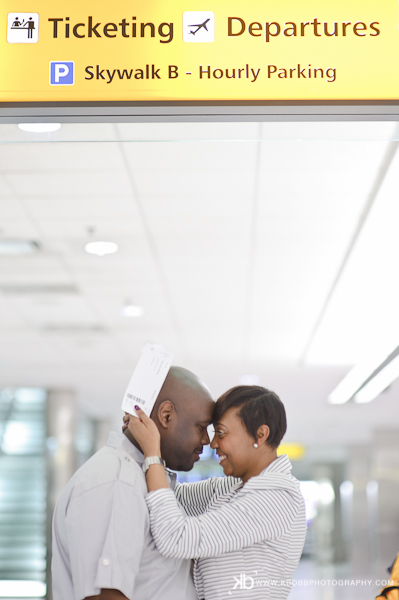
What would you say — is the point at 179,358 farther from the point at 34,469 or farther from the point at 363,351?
the point at 34,469

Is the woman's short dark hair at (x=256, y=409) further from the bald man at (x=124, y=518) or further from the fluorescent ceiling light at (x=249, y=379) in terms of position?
the fluorescent ceiling light at (x=249, y=379)

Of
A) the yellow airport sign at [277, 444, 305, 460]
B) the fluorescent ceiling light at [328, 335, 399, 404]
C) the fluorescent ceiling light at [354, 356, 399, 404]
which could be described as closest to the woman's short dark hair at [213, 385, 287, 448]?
the fluorescent ceiling light at [328, 335, 399, 404]

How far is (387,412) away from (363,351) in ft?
21.5

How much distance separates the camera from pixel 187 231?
5242 millimetres

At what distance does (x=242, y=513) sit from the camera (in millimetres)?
1741

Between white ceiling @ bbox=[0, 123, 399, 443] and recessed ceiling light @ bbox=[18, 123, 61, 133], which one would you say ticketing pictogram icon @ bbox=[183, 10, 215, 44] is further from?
recessed ceiling light @ bbox=[18, 123, 61, 133]

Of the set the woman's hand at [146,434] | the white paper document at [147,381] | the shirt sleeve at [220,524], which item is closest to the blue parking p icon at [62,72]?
the white paper document at [147,381]

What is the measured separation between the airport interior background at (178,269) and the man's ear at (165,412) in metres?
0.80

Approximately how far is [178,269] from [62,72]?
166 inches

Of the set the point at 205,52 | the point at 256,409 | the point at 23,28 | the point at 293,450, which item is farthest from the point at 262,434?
the point at 293,450

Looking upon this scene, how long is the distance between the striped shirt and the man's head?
160mm

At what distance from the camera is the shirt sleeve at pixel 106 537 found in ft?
5.27

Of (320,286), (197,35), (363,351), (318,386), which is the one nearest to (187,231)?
(320,286)

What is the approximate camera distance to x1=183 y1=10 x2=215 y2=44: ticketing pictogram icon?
1.87m
